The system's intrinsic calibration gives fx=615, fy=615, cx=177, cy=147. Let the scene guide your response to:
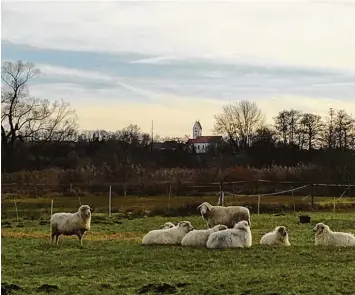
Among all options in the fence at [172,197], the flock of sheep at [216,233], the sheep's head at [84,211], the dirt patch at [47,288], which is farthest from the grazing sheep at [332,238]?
the fence at [172,197]

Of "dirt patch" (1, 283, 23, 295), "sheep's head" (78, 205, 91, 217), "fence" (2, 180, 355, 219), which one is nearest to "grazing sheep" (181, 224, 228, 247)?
"sheep's head" (78, 205, 91, 217)

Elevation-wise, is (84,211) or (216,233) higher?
(84,211)

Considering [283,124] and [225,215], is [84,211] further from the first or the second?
[283,124]

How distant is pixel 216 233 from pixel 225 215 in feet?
12.7

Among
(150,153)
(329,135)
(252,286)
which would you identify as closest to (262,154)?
(329,135)

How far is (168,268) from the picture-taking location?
38.5 ft

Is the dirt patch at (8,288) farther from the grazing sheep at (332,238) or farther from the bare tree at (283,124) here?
the bare tree at (283,124)

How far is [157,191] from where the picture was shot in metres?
43.0

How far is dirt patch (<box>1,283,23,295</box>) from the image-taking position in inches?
364

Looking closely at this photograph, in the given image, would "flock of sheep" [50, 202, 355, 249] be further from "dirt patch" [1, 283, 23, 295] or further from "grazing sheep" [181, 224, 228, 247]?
"dirt patch" [1, 283, 23, 295]

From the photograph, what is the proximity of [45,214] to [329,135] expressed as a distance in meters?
52.2

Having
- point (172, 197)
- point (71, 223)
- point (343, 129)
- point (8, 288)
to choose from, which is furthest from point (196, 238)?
point (343, 129)

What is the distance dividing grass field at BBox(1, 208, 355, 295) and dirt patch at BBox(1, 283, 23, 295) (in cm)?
2

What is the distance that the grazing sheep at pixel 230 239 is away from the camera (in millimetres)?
14023
